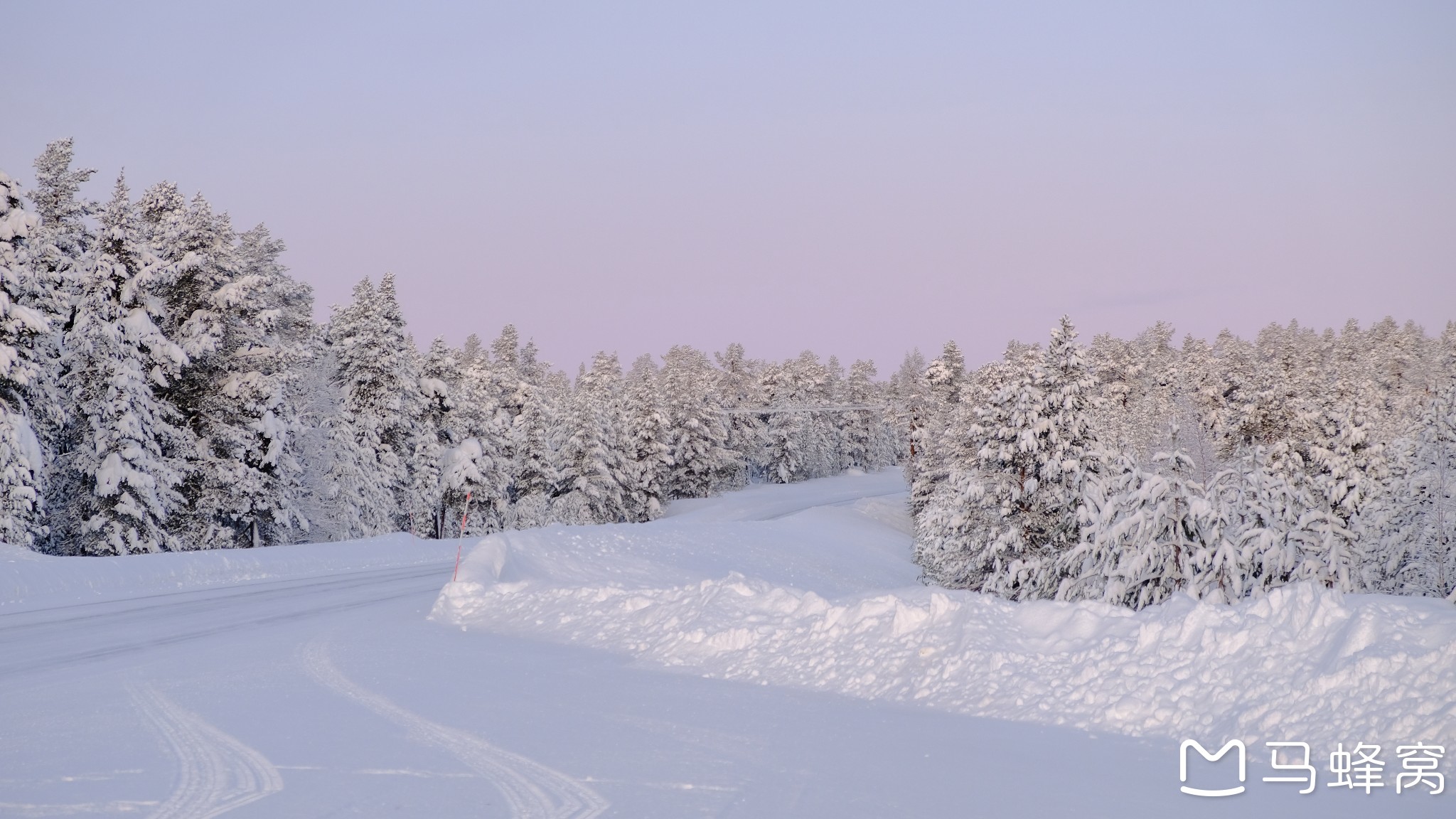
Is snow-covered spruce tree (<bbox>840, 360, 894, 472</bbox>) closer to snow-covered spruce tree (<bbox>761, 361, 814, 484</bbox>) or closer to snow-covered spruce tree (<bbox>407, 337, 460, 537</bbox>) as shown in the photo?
snow-covered spruce tree (<bbox>761, 361, 814, 484</bbox>)

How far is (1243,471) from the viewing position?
15.8 metres

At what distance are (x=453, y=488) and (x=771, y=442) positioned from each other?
46.5 meters

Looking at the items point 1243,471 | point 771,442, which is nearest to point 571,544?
point 1243,471

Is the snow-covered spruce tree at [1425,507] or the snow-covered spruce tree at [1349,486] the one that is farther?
the snow-covered spruce tree at [1425,507]

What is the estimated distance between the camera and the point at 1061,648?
9352 millimetres

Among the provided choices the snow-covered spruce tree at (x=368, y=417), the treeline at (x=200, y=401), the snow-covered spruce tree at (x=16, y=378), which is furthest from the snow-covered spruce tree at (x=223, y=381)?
the snow-covered spruce tree at (x=368, y=417)

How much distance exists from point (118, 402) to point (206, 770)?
2037cm

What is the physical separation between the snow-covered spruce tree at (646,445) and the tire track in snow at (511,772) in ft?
154

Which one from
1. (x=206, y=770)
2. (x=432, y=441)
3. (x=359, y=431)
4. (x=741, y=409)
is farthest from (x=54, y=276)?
(x=741, y=409)

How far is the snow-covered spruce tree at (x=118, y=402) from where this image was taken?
78.5 feet

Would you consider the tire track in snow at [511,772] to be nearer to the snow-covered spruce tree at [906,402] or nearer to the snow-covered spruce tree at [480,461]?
the snow-covered spruce tree at [480,461]

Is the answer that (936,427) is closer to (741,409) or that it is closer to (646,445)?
(646,445)

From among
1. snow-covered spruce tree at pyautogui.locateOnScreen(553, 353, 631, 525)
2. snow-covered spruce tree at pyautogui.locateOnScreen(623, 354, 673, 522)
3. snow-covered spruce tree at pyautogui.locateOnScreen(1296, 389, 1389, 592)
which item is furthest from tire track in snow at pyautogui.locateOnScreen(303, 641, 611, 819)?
snow-covered spruce tree at pyautogui.locateOnScreen(623, 354, 673, 522)

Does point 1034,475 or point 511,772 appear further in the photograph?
point 1034,475
